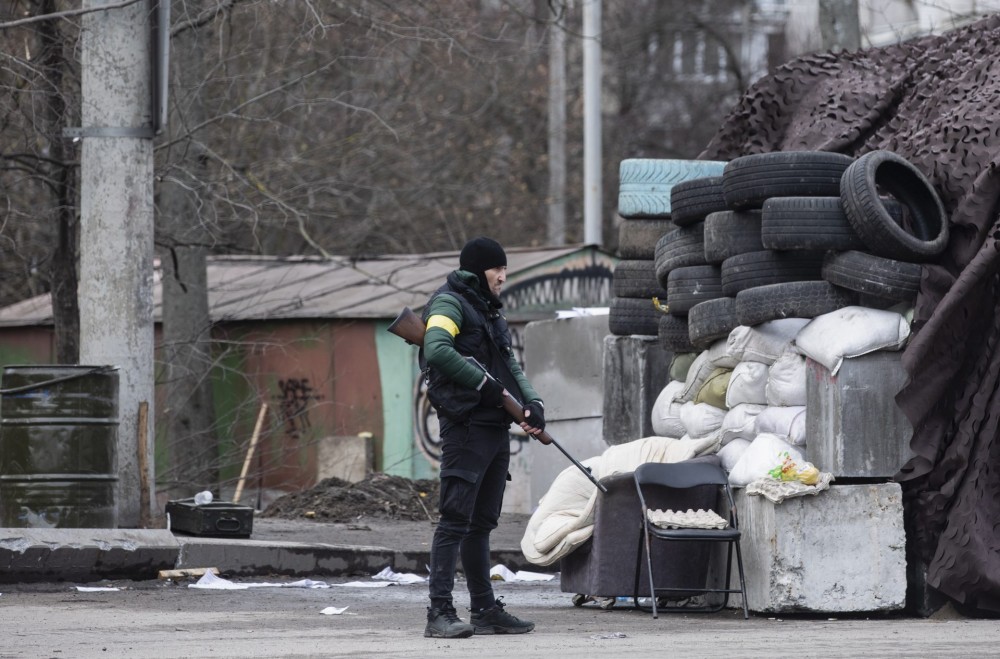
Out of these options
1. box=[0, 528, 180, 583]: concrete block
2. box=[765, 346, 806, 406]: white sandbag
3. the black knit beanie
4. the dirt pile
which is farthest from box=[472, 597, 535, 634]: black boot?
the dirt pile

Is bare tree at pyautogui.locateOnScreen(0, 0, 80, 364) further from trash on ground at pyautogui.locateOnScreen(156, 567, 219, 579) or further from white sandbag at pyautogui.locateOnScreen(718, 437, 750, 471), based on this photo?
white sandbag at pyautogui.locateOnScreen(718, 437, 750, 471)

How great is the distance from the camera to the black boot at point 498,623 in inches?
318

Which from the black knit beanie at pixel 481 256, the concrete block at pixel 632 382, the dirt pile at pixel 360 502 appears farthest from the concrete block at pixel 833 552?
the dirt pile at pixel 360 502

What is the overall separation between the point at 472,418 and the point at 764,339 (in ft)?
7.34

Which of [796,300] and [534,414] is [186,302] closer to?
[796,300]

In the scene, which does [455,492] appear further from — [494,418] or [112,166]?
[112,166]

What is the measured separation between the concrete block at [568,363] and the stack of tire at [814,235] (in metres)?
4.75

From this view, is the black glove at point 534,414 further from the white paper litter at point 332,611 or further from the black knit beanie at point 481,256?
the white paper litter at point 332,611

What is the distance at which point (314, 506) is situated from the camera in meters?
15.3

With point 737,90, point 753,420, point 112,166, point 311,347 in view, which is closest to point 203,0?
point 112,166

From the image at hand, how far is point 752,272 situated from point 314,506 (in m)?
6.80

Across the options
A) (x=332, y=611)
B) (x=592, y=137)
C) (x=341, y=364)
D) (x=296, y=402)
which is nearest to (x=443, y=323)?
(x=332, y=611)

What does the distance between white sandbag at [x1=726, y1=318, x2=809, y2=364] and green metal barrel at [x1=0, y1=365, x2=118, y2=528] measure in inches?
170

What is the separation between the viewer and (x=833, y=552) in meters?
8.85
